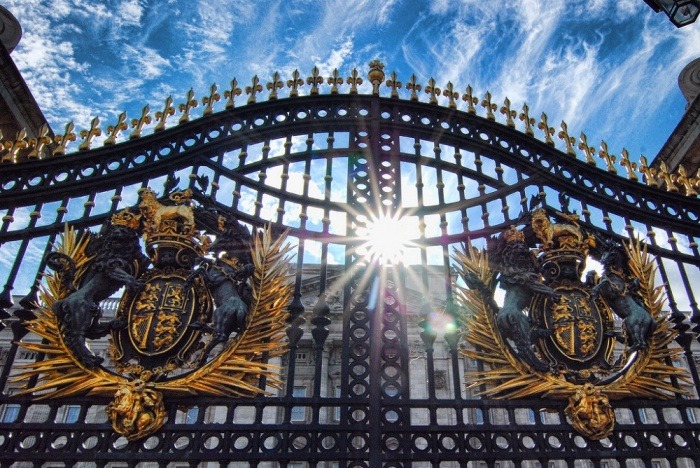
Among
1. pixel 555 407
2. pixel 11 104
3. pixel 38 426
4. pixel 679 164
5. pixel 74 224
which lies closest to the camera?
pixel 38 426

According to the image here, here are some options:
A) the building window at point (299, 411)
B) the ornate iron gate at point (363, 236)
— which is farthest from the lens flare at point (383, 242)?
the building window at point (299, 411)

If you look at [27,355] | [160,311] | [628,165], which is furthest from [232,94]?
[27,355]

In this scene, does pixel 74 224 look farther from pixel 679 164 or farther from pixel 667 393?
pixel 679 164

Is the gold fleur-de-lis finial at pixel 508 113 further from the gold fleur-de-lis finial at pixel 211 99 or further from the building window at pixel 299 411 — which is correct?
the building window at pixel 299 411

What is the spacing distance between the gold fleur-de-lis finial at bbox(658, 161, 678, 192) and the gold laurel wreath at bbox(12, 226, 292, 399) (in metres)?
5.42

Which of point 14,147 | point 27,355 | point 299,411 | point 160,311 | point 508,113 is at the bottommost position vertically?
point 160,311

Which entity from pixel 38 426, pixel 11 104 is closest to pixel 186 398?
pixel 38 426

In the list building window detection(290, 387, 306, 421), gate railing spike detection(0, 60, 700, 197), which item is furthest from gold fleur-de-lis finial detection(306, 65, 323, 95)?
building window detection(290, 387, 306, 421)

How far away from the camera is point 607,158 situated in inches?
331

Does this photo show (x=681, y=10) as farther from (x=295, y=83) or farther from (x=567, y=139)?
(x=295, y=83)

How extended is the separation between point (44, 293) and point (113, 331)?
3.15 ft

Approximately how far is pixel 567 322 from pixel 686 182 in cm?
320

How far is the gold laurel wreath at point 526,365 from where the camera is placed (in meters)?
6.46

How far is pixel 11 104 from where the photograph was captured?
8.23 m
